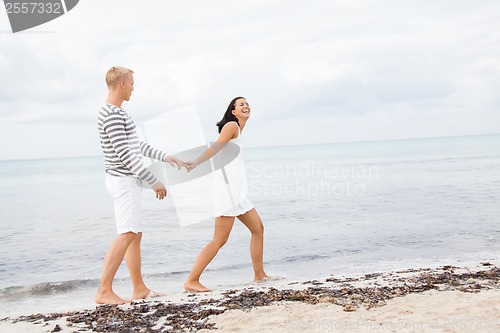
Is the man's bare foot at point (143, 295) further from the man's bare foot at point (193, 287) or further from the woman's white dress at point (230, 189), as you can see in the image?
the woman's white dress at point (230, 189)

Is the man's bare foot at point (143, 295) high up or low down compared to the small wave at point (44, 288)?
up

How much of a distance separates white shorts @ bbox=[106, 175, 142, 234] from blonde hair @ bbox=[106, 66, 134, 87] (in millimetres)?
951

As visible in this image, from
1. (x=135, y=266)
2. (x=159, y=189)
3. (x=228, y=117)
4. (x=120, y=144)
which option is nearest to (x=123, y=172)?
(x=120, y=144)

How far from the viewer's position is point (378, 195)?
1939 centimetres

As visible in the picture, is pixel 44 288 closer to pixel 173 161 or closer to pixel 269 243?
pixel 173 161

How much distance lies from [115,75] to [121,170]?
960 millimetres

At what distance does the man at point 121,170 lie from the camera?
16.6 ft

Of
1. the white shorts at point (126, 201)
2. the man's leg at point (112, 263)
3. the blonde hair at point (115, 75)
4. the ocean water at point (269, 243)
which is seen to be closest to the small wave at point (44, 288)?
the ocean water at point (269, 243)

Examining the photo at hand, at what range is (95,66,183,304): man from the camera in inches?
199

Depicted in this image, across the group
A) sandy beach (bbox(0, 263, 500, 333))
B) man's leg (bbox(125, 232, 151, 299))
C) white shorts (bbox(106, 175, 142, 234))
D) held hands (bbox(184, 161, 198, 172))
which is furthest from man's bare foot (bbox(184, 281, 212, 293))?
held hands (bbox(184, 161, 198, 172))

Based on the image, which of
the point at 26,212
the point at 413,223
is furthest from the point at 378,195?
the point at 26,212

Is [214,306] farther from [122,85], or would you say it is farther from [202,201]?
[202,201]

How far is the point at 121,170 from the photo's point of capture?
5129 millimetres

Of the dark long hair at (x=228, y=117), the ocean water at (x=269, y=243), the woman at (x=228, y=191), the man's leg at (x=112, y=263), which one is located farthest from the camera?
the ocean water at (x=269, y=243)
